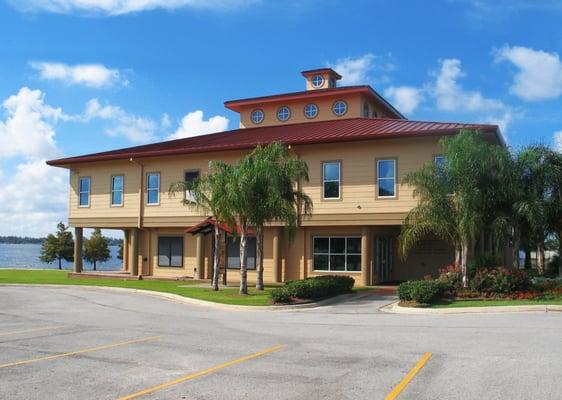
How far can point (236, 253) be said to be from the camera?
30.8m

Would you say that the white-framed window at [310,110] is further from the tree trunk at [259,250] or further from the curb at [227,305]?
the curb at [227,305]

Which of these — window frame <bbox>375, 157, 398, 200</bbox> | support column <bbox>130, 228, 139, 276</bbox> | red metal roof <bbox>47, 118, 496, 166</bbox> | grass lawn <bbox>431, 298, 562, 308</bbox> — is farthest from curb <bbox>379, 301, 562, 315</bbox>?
support column <bbox>130, 228, 139, 276</bbox>

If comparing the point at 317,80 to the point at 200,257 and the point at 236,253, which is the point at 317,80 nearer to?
the point at 236,253

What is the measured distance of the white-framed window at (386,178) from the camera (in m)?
25.9

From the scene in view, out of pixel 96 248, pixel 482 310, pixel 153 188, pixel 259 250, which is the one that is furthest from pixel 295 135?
pixel 96 248

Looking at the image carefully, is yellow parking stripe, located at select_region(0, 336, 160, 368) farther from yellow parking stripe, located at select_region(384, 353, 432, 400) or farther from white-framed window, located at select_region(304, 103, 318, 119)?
white-framed window, located at select_region(304, 103, 318, 119)

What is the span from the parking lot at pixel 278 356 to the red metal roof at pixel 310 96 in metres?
17.5

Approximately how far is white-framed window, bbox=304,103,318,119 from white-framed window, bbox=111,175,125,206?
10.9m

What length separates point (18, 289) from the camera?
1031 inches

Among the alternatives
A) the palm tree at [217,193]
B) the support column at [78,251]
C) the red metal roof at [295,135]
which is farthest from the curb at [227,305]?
the support column at [78,251]

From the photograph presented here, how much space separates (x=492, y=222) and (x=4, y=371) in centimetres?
1649

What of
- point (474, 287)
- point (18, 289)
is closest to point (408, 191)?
point (474, 287)

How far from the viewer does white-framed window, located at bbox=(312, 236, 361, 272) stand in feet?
90.8

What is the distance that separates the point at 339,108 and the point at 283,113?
346 cm
